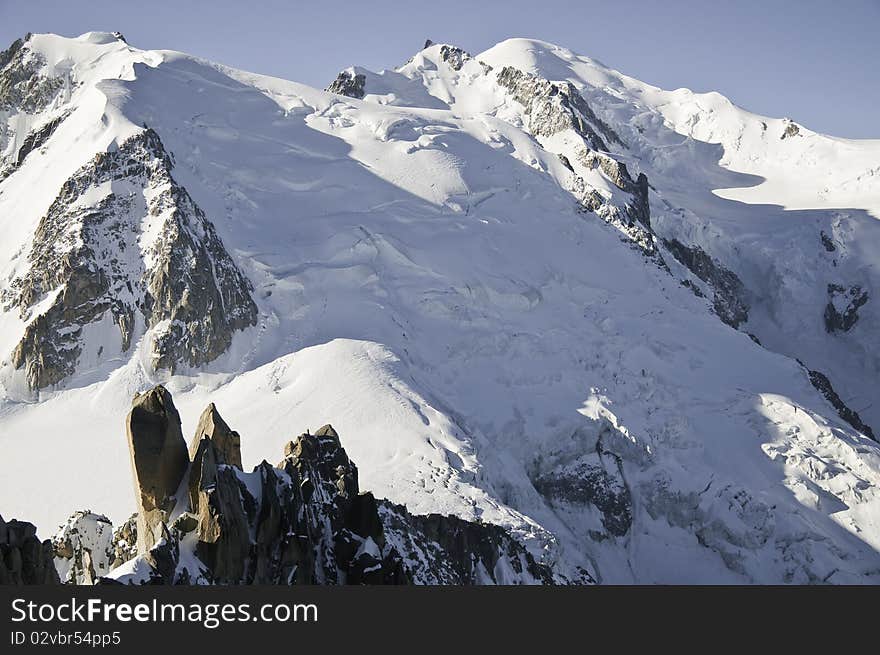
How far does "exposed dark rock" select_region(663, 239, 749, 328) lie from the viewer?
140 meters

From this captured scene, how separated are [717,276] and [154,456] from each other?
11858cm

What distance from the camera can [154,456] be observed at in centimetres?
3847

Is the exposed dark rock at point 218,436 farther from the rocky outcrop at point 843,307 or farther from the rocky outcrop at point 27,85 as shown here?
the rocky outcrop at point 843,307

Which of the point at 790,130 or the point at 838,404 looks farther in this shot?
the point at 790,130

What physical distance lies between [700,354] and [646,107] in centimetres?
10454

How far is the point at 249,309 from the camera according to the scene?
96938mm

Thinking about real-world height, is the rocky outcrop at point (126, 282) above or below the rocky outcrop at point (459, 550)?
above

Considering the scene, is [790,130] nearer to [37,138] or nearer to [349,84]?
[349,84]

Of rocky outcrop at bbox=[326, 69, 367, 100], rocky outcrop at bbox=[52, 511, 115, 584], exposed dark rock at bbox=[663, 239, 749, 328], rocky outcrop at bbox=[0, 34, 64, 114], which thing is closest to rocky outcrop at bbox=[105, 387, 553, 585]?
rocky outcrop at bbox=[52, 511, 115, 584]

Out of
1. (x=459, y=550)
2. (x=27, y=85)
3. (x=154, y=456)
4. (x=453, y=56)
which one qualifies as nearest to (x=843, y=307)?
(x=453, y=56)

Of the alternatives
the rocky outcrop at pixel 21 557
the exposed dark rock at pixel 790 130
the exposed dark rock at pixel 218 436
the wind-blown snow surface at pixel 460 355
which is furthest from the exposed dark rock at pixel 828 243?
the rocky outcrop at pixel 21 557

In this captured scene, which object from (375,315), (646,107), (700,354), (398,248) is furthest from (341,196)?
(646,107)

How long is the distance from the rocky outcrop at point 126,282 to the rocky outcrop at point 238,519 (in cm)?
4358

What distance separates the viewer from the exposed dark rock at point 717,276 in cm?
14012
